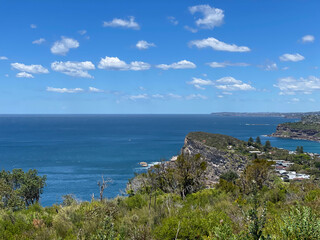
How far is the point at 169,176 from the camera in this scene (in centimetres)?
3066

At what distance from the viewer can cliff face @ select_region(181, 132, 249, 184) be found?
70312mm

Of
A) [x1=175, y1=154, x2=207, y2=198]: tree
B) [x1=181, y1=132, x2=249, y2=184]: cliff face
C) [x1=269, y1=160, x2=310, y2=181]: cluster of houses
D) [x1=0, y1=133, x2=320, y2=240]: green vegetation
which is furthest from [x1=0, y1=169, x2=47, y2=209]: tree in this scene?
[x1=269, y1=160, x2=310, y2=181]: cluster of houses

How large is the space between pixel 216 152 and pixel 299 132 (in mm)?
113706

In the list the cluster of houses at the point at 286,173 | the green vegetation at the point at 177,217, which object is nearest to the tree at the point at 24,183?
the green vegetation at the point at 177,217

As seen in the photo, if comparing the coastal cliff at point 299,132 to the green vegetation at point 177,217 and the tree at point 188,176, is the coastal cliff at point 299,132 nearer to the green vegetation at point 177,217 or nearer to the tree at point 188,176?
the green vegetation at point 177,217

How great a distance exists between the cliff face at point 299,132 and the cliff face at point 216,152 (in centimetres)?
8735

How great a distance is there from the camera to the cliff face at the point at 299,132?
6265 inches

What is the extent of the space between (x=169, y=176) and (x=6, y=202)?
16.7 metres

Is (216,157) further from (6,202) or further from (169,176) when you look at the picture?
(6,202)

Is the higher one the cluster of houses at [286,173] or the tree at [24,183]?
the tree at [24,183]

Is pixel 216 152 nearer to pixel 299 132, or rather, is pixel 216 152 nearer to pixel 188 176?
pixel 188 176

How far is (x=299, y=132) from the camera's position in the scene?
167375 mm

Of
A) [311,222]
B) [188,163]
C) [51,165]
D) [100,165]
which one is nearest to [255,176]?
[188,163]

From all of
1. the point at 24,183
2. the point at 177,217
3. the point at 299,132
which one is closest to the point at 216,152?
the point at 24,183
